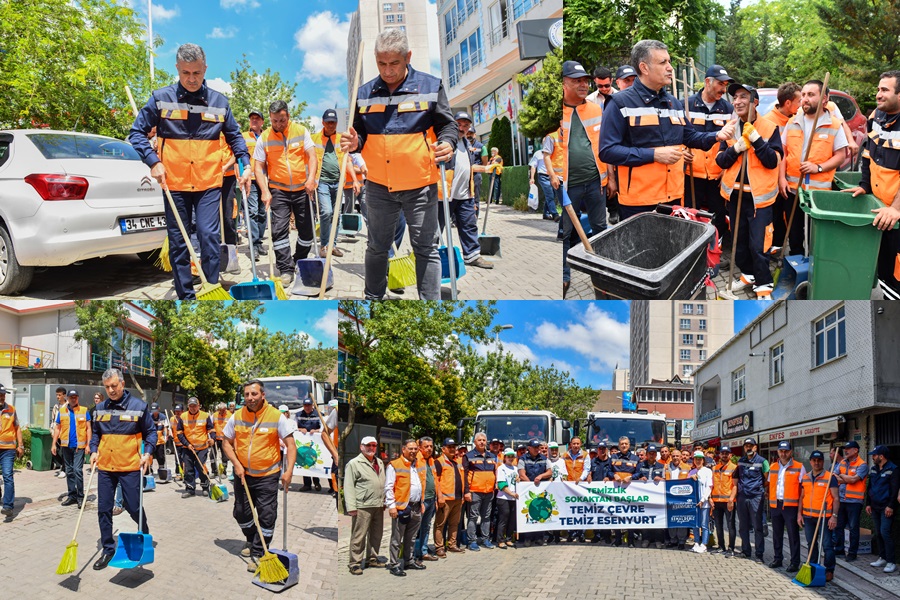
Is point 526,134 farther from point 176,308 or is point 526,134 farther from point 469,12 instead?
point 176,308

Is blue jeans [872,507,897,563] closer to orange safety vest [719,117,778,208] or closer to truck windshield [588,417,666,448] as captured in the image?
truck windshield [588,417,666,448]

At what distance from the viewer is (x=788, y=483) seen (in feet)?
18.2

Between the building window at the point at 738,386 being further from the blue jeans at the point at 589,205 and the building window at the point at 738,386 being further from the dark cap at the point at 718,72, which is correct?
the dark cap at the point at 718,72

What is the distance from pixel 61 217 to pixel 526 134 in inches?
158

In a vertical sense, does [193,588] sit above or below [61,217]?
below

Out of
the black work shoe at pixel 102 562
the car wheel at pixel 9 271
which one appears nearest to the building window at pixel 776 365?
the black work shoe at pixel 102 562

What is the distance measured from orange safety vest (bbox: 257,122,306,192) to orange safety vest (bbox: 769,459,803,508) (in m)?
3.98

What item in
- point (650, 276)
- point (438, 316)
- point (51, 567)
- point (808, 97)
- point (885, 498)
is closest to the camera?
point (650, 276)

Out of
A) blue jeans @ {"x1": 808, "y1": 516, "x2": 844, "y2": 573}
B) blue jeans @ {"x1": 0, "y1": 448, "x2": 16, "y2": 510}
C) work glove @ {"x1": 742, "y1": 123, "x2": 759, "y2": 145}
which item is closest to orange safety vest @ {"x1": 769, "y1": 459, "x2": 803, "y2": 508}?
blue jeans @ {"x1": 808, "y1": 516, "x2": 844, "y2": 573}

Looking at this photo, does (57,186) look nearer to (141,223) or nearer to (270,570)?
(141,223)

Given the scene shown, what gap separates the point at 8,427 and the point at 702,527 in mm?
3779

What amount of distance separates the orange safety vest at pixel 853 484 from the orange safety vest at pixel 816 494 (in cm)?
27

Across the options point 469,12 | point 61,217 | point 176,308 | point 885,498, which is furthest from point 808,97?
point 61,217

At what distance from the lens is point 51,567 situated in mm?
3146
